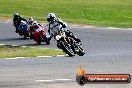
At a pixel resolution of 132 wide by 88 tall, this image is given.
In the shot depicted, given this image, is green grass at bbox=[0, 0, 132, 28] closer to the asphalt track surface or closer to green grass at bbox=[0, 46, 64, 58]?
the asphalt track surface

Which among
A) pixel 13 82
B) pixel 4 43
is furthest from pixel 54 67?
pixel 4 43

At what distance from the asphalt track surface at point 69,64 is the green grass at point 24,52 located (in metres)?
1.47

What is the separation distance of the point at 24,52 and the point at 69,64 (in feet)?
15.6

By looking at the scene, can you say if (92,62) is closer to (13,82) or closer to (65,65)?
(65,65)

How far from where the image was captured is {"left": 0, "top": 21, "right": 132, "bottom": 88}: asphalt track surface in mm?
17484

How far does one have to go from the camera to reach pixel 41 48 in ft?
96.3

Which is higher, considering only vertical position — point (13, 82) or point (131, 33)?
point (13, 82)

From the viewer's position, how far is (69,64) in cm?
2292

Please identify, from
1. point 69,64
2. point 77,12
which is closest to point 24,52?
point 69,64

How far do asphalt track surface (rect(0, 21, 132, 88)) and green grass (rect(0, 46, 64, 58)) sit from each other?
4.84 feet

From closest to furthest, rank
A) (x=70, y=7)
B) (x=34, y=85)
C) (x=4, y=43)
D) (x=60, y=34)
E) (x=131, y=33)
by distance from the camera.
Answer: (x=34, y=85), (x=60, y=34), (x=4, y=43), (x=131, y=33), (x=70, y=7)

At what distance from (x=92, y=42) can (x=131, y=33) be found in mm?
5431

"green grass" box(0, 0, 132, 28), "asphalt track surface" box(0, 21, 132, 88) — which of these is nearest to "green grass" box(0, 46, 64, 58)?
"asphalt track surface" box(0, 21, 132, 88)

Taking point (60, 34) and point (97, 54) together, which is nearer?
point (60, 34)
